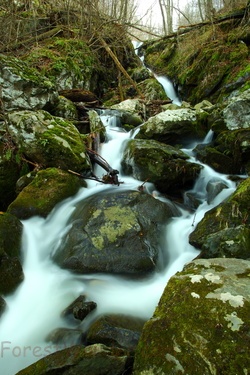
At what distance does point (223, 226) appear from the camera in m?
3.63

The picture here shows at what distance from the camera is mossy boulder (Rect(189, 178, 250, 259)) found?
2.98 m

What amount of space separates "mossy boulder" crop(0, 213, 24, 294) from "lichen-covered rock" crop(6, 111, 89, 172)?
A: 152cm

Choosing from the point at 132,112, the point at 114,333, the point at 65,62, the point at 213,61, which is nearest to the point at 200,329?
the point at 114,333

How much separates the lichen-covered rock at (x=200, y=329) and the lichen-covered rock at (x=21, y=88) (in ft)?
17.4

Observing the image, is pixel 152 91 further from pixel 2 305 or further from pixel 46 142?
pixel 2 305

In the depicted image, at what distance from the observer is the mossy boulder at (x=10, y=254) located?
3.09 metres

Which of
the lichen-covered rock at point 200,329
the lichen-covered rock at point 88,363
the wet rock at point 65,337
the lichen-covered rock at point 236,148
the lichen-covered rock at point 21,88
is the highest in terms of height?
the lichen-covered rock at point 21,88

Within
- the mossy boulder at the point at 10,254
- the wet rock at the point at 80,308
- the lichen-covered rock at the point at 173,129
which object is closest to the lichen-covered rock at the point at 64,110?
the lichen-covered rock at the point at 173,129

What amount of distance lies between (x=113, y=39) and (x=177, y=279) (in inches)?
430

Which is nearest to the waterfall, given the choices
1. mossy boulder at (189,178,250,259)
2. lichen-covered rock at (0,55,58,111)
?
mossy boulder at (189,178,250,259)

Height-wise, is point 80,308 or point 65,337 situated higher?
point 80,308

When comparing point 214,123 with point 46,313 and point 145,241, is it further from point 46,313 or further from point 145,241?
point 46,313

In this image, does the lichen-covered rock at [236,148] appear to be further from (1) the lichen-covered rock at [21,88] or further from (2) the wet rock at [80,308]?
(1) the lichen-covered rock at [21,88]

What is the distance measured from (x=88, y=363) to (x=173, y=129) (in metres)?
5.47
